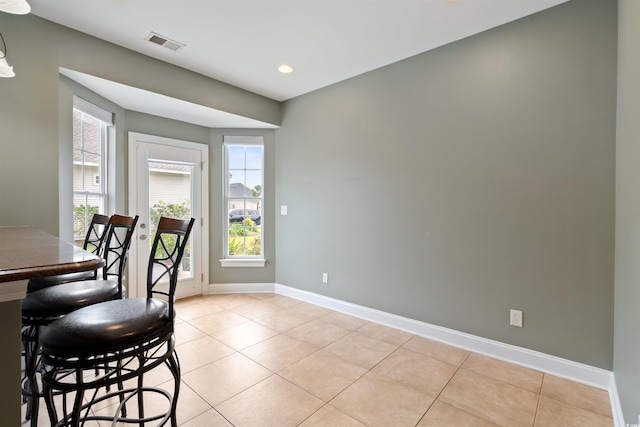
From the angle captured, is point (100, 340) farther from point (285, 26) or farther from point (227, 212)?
point (227, 212)

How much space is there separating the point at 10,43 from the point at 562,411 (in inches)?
176

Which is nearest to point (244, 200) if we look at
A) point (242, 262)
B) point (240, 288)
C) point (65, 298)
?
point (242, 262)

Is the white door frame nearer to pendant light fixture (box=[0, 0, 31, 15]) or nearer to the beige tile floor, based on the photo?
the beige tile floor

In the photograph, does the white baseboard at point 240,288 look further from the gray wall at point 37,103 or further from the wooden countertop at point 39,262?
the wooden countertop at point 39,262

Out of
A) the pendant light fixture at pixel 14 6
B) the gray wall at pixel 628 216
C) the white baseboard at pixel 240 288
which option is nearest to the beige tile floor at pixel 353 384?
the gray wall at pixel 628 216

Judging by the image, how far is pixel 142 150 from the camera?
352 cm

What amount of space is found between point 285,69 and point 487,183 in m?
2.31

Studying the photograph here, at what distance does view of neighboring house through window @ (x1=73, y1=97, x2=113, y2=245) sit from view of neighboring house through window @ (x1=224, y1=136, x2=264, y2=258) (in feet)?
4.84

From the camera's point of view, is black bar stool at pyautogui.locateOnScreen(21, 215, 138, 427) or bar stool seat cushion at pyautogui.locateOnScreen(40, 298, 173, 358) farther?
black bar stool at pyautogui.locateOnScreen(21, 215, 138, 427)

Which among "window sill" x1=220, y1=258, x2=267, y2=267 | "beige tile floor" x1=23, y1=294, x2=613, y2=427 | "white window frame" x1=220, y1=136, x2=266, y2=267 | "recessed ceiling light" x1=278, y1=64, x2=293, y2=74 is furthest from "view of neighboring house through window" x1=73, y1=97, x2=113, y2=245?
"recessed ceiling light" x1=278, y1=64, x2=293, y2=74

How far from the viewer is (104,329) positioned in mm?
1138

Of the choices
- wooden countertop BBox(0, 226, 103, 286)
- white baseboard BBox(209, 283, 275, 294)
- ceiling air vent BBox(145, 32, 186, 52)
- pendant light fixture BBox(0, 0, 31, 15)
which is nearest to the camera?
wooden countertop BBox(0, 226, 103, 286)

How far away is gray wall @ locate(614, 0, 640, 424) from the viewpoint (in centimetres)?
141

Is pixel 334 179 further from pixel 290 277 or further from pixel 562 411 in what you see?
pixel 562 411
